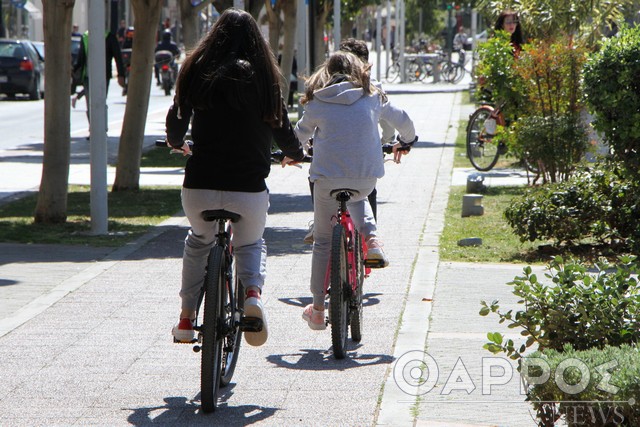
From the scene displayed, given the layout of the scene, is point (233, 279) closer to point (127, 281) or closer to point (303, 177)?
point (127, 281)

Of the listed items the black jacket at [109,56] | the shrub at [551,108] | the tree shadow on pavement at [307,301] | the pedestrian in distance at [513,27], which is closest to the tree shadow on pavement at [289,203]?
the shrub at [551,108]

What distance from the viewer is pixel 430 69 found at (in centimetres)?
4769

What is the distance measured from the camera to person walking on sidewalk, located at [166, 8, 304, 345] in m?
5.45

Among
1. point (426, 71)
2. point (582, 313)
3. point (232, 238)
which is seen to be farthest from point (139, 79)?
point (426, 71)

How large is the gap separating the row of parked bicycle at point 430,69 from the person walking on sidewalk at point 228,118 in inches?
1623

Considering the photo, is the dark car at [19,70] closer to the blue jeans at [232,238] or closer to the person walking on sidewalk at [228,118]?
the blue jeans at [232,238]

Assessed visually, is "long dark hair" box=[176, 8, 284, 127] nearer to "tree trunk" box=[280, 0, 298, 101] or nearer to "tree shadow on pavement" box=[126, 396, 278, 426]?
"tree shadow on pavement" box=[126, 396, 278, 426]

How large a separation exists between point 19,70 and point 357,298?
93.6ft

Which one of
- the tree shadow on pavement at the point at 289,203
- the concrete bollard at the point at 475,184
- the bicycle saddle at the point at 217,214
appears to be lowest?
the tree shadow on pavement at the point at 289,203

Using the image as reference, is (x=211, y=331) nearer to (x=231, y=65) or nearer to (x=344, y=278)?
(x=231, y=65)

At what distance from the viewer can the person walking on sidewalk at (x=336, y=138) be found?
657 centimetres

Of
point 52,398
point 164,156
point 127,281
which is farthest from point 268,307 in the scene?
point 164,156

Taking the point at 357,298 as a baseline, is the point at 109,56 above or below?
below

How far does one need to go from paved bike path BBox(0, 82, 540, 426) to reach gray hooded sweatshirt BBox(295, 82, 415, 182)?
1010 mm
